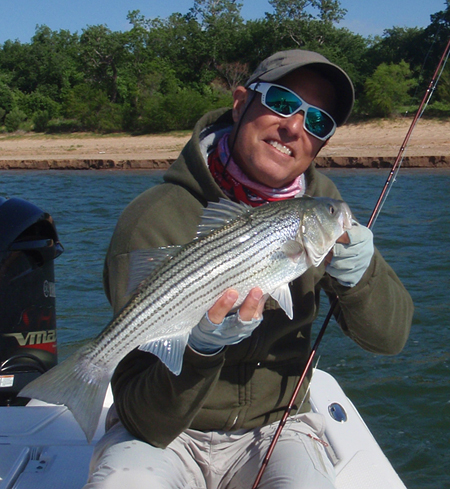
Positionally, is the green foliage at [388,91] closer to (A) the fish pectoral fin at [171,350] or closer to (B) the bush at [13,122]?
(B) the bush at [13,122]

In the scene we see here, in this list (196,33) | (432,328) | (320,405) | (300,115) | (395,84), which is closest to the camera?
(300,115)

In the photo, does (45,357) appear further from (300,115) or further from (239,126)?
(300,115)

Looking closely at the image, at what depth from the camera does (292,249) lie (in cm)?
239

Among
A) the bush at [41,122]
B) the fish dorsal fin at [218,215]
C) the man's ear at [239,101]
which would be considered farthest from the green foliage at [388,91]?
the fish dorsal fin at [218,215]

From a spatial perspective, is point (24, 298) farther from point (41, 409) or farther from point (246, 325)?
point (246, 325)

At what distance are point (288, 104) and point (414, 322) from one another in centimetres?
538

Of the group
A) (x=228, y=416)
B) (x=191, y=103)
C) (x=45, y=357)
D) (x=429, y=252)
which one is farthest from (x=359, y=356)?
(x=191, y=103)

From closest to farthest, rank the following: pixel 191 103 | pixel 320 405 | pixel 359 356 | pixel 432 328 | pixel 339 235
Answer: pixel 339 235
pixel 320 405
pixel 359 356
pixel 432 328
pixel 191 103

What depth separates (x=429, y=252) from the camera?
10961 millimetres

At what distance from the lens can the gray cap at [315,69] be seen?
2830 millimetres

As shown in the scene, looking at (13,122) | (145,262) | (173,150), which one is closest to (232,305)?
→ (145,262)

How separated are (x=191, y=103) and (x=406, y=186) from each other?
857 inches

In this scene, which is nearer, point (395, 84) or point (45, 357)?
point (45, 357)

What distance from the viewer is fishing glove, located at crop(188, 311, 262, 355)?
7.52 ft
